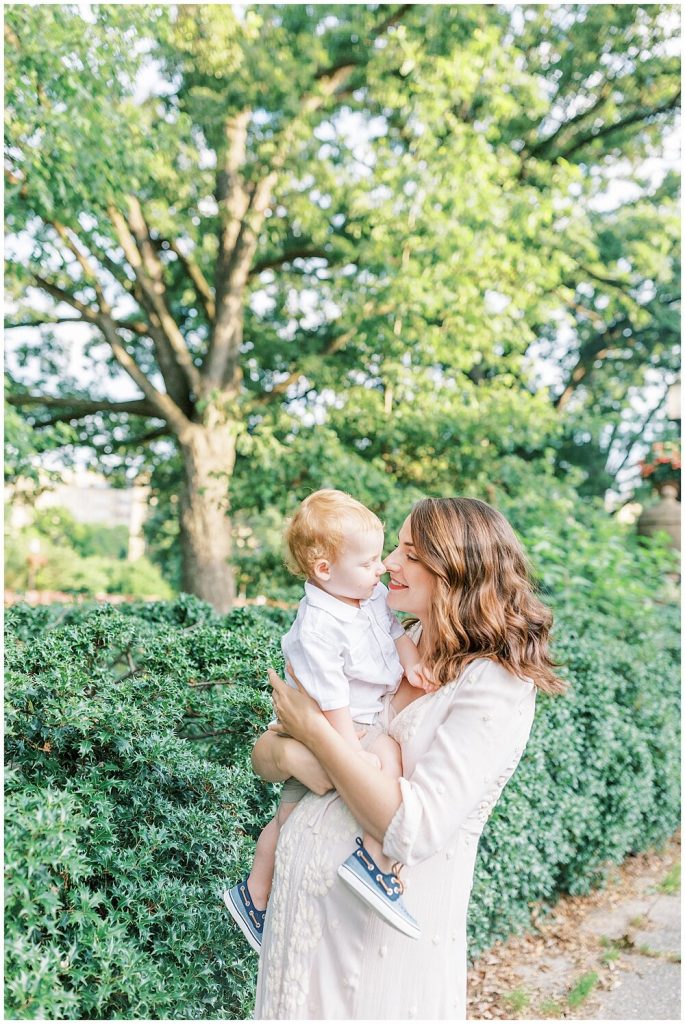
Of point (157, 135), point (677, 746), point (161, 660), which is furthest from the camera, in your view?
point (157, 135)

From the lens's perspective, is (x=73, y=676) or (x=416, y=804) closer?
(x=416, y=804)

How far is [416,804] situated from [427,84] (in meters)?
9.14

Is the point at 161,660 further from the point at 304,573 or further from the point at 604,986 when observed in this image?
the point at 604,986

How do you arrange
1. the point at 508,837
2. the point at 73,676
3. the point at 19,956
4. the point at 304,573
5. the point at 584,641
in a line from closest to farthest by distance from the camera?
the point at 19,956 < the point at 304,573 < the point at 73,676 < the point at 508,837 < the point at 584,641

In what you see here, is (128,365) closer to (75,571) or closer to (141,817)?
(141,817)

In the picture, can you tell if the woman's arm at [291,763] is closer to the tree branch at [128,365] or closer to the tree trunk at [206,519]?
the tree trunk at [206,519]

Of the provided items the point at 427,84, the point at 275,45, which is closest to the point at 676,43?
the point at 427,84

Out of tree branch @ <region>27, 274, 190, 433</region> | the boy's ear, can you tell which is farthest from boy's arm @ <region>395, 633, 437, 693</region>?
tree branch @ <region>27, 274, 190, 433</region>

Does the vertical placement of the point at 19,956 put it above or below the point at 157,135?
below

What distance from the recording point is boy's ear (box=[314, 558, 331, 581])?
193 centimetres

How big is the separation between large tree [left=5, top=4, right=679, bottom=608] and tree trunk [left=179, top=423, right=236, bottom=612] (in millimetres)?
27

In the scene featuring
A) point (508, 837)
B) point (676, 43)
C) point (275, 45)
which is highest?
point (676, 43)

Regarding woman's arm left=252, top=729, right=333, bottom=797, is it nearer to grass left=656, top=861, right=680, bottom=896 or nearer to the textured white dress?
the textured white dress

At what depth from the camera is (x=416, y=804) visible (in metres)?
1.58
